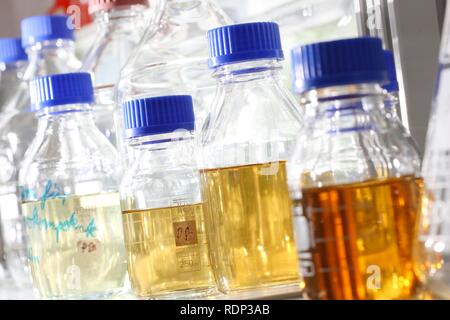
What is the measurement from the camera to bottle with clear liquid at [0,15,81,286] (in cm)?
159

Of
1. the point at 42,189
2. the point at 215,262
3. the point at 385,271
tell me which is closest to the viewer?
the point at 385,271

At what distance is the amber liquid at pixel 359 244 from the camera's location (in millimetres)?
761

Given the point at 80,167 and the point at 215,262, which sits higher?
the point at 80,167

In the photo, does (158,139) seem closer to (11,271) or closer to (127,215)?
(127,215)

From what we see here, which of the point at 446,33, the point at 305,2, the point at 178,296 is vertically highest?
the point at 305,2

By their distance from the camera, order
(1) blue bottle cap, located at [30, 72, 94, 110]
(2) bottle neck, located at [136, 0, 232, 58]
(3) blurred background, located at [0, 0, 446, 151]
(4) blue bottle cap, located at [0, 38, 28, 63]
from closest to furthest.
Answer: (3) blurred background, located at [0, 0, 446, 151] → (1) blue bottle cap, located at [30, 72, 94, 110] → (2) bottle neck, located at [136, 0, 232, 58] → (4) blue bottle cap, located at [0, 38, 28, 63]

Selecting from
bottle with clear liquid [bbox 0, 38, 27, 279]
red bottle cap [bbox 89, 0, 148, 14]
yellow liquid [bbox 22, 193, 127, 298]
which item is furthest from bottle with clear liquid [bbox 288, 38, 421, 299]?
bottle with clear liquid [bbox 0, 38, 27, 279]

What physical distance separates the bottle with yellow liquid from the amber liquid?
0.26m

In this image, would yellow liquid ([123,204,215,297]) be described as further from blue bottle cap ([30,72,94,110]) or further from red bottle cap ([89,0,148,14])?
red bottle cap ([89,0,148,14])

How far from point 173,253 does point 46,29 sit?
2.32 ft

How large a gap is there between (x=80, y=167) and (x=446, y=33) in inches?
24.2

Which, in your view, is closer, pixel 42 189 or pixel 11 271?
pixel 42 189
